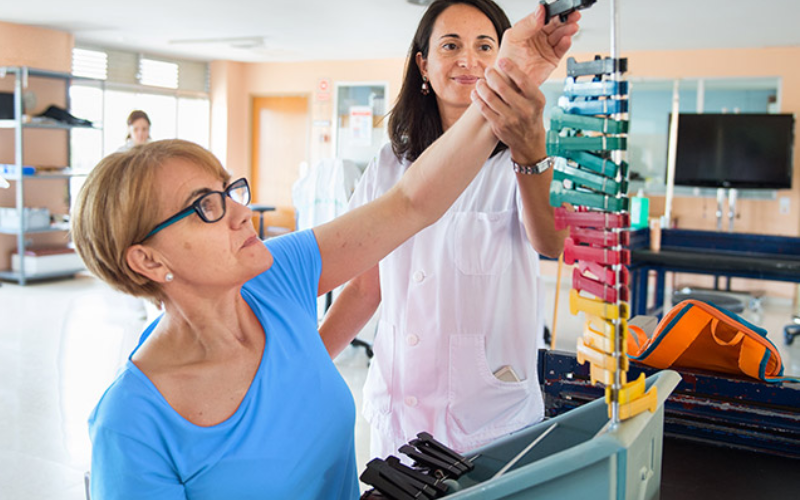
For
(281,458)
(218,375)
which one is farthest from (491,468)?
(218,375)

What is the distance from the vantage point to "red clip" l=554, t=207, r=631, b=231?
76cm

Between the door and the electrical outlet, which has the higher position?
the door

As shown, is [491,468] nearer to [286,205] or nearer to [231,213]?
[231,213]

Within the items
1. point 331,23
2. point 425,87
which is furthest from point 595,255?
point 331,23

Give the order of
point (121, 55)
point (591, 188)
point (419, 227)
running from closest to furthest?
point (591, 188)
point (419, 227)
point (121, 55)

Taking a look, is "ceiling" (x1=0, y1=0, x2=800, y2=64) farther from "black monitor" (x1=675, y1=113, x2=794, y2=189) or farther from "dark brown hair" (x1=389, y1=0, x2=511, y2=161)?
"dark brown hair" (x1=389, y1=0, x2=511, y2=161)

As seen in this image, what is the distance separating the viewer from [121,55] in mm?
9656

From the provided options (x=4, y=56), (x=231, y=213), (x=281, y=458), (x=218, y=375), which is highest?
(x=4, y=56)

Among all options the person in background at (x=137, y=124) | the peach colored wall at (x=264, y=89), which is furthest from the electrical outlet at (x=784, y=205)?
the person in background at (x=137, y=124)

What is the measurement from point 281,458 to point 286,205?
1028cm

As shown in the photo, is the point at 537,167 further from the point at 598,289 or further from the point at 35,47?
the point at 35,47

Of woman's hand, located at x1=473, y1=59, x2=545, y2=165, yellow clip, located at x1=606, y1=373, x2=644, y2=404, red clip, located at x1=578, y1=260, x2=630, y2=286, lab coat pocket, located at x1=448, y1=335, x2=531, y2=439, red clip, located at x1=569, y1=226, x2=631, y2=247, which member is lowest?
lab coat pocket, located at x1=448, y1=335, x2=531, y2=439

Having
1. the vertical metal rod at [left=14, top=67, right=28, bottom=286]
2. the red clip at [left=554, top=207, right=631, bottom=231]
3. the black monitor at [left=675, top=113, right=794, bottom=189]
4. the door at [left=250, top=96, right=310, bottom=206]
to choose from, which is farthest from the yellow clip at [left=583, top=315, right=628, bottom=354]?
the door at [left=250, top=96, right=310, bottom=206]

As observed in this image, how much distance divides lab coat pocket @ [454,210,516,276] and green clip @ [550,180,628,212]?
59 cm
